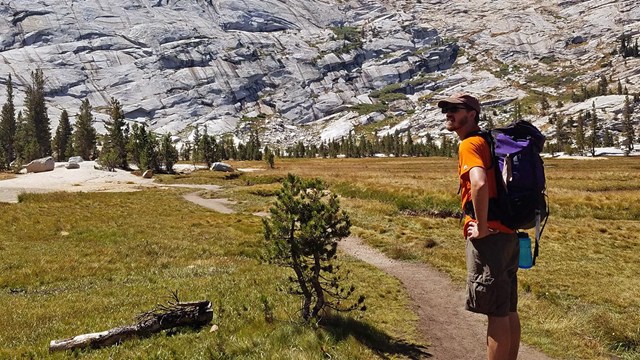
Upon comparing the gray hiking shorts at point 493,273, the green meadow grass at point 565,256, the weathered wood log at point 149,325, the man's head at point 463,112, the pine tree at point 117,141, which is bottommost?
the green meadow grass at point 565,256

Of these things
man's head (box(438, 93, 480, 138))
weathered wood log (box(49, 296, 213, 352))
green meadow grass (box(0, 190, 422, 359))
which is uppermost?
man's head (box(438, 93, 480, 138))

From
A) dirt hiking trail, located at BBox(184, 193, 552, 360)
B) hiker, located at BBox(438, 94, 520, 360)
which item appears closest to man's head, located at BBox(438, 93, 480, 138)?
hiker, located at BBox(438, 94, 520, 360)

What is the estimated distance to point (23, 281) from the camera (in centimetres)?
1598

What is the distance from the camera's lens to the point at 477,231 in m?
5.48

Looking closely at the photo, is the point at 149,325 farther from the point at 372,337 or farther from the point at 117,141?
the point at 117,141

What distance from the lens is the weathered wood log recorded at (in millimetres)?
8938

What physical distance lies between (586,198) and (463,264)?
91.4 feet

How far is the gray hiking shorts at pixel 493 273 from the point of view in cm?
562

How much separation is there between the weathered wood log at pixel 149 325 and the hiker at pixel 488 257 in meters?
7.10

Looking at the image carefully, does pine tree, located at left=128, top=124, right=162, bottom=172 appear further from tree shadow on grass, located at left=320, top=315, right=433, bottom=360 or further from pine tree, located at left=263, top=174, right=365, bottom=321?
tree shadow on grass, located at left=320, top=315, right=433, bottom=360

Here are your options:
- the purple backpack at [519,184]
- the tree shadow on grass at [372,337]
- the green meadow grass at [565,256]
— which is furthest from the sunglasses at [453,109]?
the green meadow grass at [565,256]

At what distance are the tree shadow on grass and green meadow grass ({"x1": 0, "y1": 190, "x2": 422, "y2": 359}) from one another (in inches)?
1.4

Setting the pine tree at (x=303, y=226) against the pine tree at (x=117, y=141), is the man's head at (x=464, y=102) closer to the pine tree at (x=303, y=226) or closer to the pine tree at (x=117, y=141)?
the pine tree at (x=303, y=226)

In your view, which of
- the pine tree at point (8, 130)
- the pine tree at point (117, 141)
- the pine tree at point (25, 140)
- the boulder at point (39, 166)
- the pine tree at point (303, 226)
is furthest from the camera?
the pine tree at point (8, 130)
